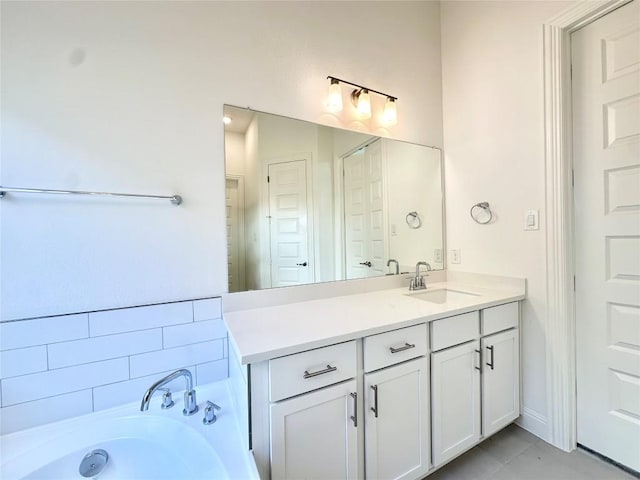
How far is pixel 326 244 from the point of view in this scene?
1.70m

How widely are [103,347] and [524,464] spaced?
6.81ft

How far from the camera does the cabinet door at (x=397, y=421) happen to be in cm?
109

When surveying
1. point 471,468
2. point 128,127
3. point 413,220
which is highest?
point 128,127

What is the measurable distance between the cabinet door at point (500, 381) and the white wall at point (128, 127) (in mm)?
1438

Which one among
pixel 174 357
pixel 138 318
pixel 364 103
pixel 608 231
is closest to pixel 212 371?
pixel 174 357

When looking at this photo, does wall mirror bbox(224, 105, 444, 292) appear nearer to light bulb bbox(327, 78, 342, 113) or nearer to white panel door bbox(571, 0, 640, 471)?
light bulb bbox(327, 78, 342, 113)

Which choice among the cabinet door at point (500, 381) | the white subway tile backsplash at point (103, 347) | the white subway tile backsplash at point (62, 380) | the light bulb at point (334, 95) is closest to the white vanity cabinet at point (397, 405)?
the cabinet door at point (500, 381)

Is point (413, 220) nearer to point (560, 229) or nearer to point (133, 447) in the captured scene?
point (560, 229)

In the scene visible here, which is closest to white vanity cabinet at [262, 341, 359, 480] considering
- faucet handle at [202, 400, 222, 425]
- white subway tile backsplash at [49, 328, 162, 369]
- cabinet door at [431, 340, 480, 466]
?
faucet handle at [202, 400, 222, 425]

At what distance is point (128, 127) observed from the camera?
1.19m

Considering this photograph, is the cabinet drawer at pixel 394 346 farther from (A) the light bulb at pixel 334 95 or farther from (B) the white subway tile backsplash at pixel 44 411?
(A) the light bulb at pixel 334 95

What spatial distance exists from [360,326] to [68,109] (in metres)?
1.44

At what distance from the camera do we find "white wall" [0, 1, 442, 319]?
1.04 meters

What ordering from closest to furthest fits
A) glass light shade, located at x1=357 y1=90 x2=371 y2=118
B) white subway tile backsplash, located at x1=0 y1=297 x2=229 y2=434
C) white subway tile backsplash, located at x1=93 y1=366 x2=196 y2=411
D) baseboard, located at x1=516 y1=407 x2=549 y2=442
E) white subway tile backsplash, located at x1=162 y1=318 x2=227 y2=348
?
white subway tile backsplash, located at x1=0 y1=297 x2=229 y2=434 < white subway tile backsplash, located at x1=93 y1=366 x2=196 y2=411 < white subway tile backsplash, located at x1=162 y1=318 x2=227 y2=348 < baseboard, located at x1=516 y1=407 x2=549 y2=442 < glass light shade, located at x1=357 y1=90 x2=371 y2=118
